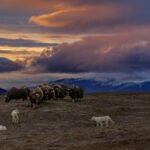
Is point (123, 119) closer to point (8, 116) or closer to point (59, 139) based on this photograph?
point (8, 116)

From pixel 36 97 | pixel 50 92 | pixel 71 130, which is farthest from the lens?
pixel 50 92

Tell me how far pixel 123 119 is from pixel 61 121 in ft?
18.9

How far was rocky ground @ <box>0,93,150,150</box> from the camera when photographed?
2527 cm

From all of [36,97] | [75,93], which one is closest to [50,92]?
[75,93]

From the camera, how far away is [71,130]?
106 ft

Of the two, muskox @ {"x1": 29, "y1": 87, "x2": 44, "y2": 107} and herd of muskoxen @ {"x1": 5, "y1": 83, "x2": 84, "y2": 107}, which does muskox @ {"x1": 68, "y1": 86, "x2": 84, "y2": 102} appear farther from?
muskox @ {"x1": 29, "y1": 87, "x2": 44, "y2": 107}

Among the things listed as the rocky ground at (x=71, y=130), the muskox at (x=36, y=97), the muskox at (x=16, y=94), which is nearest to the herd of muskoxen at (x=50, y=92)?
the muskox at (x=16, y=94)

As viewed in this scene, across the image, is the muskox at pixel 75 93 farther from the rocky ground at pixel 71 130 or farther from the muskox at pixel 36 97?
the muskox at pixel 36 97

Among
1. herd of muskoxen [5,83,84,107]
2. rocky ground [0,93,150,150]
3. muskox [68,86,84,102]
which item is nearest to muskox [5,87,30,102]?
herd of muskoxen [5,83,84,107]

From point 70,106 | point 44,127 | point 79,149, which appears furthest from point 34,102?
point 79,149

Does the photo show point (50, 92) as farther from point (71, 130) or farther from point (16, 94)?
point (71, 130)

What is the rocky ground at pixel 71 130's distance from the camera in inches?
995

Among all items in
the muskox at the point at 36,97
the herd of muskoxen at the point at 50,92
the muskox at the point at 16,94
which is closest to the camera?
the muskox at the point at 36,97

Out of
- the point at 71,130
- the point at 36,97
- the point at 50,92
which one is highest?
the point at 50,92
